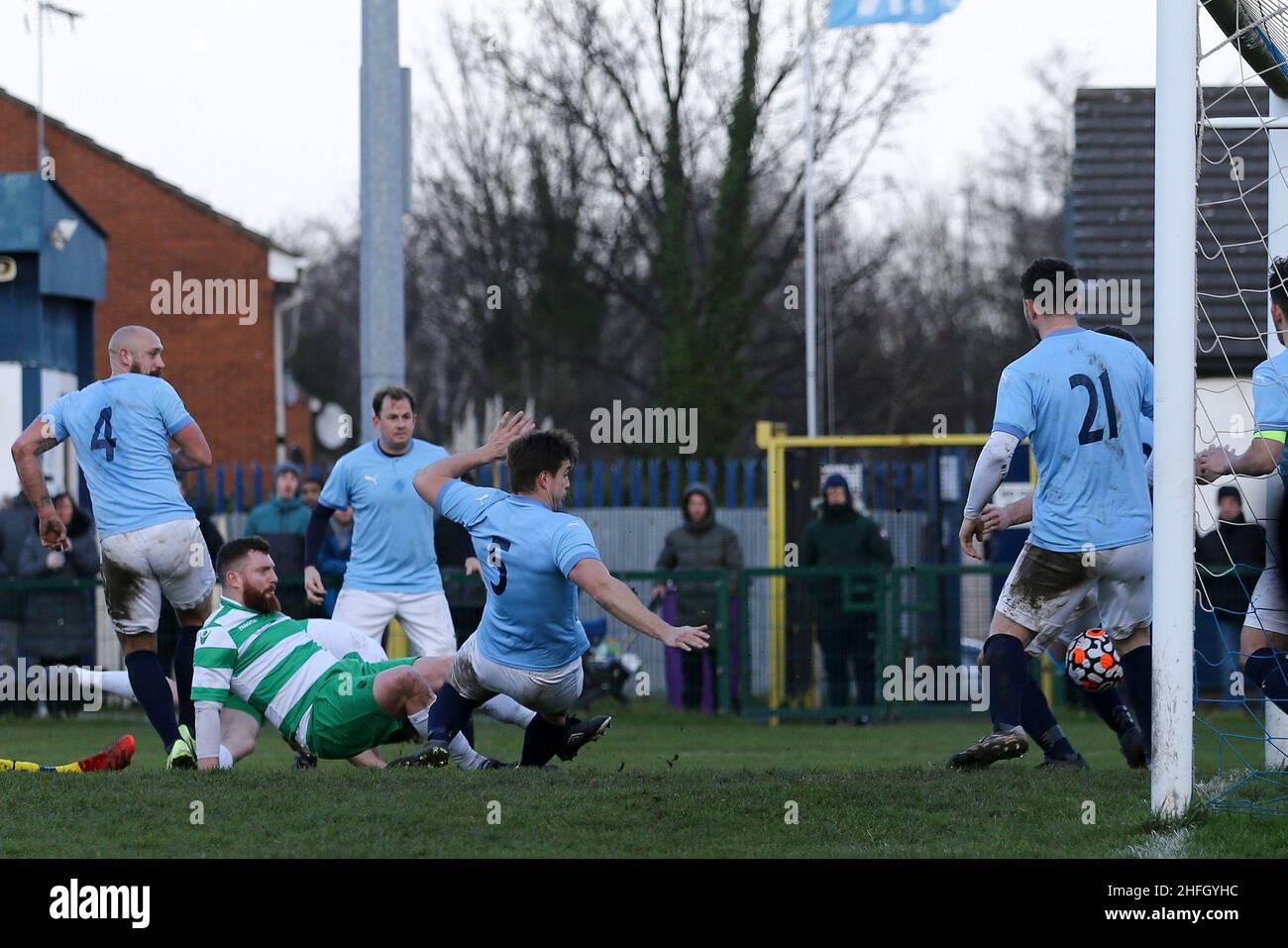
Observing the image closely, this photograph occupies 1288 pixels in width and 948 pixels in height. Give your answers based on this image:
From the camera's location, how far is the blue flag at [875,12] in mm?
24078

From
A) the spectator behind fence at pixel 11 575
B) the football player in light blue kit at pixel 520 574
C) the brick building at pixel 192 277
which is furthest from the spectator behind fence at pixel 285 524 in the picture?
the brick building at pixel 192 277

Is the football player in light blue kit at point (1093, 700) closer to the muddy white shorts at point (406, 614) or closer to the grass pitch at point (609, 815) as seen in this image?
the grass pitch at point (609, 815)

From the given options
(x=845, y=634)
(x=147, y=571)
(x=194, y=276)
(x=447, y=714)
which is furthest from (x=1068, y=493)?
(x=194, y=276)

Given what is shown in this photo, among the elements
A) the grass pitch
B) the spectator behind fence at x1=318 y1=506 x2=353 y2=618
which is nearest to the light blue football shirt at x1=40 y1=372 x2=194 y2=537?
the grass pitch

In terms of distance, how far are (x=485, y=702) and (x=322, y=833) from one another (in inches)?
96.9

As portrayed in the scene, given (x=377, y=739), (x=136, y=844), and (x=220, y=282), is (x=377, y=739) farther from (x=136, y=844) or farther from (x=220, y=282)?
(x=220, y=282)

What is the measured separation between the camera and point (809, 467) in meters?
16.2

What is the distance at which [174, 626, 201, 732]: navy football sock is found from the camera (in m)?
8.94

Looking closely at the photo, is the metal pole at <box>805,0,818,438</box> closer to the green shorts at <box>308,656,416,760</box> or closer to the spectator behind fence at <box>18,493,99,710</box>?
the spectator behind fence at <box>18,493,99,710</box>

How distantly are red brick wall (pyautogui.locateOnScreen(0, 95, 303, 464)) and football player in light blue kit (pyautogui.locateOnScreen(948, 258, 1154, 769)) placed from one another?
3168 centimetres

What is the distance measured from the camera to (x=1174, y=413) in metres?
6.40

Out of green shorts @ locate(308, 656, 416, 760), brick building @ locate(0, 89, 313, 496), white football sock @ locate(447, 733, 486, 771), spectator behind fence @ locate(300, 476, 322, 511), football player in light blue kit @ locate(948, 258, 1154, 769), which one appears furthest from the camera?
brick building @ locate(0, 89, 313, 496)

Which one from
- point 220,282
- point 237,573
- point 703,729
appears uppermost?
point 220,282
